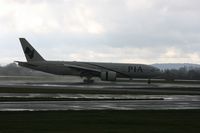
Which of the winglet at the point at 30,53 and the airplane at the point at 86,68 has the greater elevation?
the winglet at the point at 30,53

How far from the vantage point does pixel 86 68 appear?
7831cm

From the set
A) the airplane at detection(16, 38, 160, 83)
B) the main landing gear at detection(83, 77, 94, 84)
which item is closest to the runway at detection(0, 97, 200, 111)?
the main landing gear at detection(83, 77, 94, 84)

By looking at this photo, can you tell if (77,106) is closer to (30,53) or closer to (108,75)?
(108,75)

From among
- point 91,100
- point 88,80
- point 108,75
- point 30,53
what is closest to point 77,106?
point 91,100

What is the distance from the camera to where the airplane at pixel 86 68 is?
78.2 meters

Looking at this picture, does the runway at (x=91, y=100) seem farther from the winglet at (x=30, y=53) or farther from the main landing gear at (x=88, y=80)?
the winglet at (x=30, y=53)
